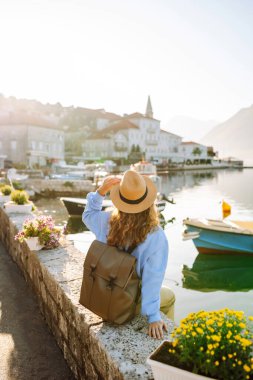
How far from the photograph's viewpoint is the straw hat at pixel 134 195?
3.17m

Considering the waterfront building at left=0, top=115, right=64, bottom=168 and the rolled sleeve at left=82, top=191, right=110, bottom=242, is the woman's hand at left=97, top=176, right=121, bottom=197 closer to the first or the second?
the rolled sleeve at left=82, top=191, right=110, bottom=242

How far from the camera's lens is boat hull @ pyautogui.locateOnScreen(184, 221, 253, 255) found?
14.8m

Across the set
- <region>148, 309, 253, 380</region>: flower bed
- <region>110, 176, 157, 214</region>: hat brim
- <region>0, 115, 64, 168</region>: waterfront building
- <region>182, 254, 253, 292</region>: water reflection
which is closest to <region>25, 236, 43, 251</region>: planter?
<region>110, 176, 157, 214</region>: hat brim

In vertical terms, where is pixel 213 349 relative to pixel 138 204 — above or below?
below

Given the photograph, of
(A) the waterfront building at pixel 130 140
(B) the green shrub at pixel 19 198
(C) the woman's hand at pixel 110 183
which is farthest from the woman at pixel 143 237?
(A) the waterfront building at pixel 130 140

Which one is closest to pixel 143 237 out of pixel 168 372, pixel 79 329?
pixel 168 372

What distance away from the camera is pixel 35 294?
6.06 m

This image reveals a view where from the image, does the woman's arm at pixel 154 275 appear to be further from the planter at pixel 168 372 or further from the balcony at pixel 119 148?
the balcony at pixel 119 148

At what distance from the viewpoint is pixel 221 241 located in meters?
15.0

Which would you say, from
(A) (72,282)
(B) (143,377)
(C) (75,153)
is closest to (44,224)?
(A) (72,282)

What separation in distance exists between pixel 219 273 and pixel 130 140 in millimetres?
77209

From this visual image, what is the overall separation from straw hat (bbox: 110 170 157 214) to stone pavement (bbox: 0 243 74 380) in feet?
7.12

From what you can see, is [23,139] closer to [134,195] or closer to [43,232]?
[43,232]

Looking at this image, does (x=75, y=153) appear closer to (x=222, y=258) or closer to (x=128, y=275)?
(x=222, y=258)
